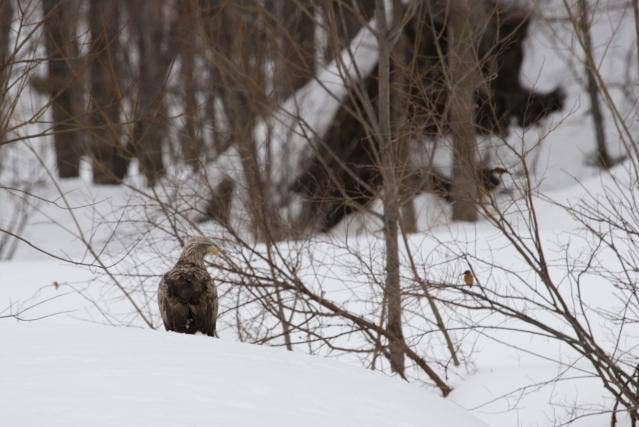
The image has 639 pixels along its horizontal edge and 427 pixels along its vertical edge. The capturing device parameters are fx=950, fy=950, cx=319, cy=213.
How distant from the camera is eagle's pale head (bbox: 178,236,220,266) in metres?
7.04

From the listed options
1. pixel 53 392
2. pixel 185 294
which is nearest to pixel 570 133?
pixel 185 294

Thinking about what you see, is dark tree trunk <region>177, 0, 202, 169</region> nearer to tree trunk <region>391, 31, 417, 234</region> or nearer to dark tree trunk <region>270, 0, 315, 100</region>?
dark tree trunk <region>270, 0, 315, 100</region>

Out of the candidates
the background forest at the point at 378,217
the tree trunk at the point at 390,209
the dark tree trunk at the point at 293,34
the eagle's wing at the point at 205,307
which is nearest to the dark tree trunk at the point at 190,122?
the background forest at the point at 378,217

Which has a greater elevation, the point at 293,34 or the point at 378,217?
the point at 293,34

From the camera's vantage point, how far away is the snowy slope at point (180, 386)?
3734 mm

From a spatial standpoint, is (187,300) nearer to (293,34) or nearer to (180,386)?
(180,386)

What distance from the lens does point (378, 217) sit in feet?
29.7

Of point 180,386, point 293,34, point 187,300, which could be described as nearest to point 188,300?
point 187,300

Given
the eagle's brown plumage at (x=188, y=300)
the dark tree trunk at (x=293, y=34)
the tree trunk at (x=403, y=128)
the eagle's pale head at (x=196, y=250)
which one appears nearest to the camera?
the eagle's brown plumage at (x=188, y=300)

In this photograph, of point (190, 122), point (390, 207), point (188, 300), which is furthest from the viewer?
point (190, 122)

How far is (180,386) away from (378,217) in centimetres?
507

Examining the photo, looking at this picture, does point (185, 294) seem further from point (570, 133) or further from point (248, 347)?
point (570, 133)

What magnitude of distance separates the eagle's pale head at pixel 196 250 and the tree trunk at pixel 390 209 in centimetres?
159

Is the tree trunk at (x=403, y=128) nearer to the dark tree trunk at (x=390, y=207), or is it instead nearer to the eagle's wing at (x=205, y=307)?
the dark tree trunk at (x=390, y=207)
